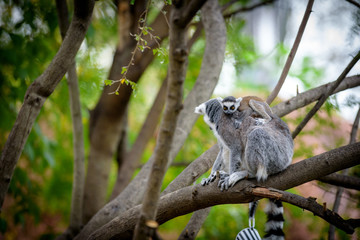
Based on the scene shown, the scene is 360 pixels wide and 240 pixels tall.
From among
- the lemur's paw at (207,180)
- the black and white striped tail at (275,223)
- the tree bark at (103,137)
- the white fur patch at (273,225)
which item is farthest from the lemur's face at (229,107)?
the tree bark at (103,137)

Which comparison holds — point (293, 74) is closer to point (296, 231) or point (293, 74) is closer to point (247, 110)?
point (247, 110)

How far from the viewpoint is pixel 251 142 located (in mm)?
2932

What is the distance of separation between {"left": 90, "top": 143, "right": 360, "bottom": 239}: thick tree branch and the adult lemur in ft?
0.35

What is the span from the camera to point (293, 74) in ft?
18.2

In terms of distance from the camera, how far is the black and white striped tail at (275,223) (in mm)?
3088

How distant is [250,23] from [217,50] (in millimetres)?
1343

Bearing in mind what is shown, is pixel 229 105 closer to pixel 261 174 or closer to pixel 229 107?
pixel 229 107

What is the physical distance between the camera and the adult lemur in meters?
2.82

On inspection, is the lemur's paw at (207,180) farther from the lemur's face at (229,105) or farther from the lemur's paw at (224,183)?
the lemur's face at (229,105)

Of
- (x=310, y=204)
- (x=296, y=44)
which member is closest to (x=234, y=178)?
(x=310, y=204)

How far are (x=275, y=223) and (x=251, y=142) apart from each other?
89 cm

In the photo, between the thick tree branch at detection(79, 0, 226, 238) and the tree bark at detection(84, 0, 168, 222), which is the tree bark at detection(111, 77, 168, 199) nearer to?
the tree bark at detection(84, 0, 168, 222)

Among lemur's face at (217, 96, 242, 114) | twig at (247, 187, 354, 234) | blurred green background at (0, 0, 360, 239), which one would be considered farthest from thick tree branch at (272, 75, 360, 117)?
twig at (247, 187, 354, 234)

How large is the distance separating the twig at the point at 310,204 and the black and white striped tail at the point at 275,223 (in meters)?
0.79
